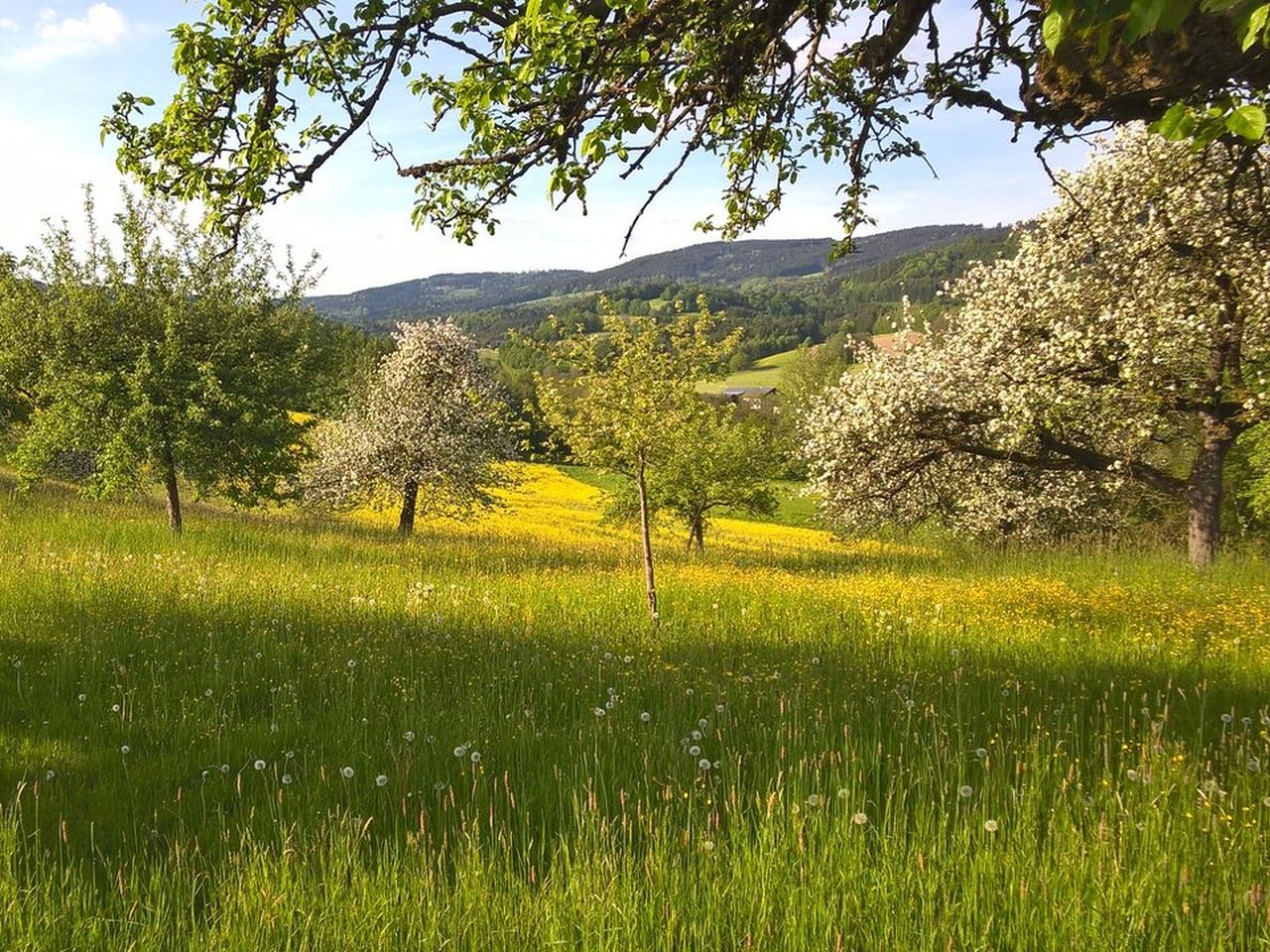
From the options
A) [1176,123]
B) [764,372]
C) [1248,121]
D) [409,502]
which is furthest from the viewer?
[764,372]

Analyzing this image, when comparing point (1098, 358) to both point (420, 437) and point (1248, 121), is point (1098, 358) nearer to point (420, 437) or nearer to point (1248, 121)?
point (1248, 121)

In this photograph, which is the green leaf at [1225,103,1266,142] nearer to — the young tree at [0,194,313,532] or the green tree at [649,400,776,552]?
the young tree at [0,194,313,532]

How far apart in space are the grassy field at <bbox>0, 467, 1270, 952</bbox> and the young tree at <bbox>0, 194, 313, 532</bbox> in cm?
537

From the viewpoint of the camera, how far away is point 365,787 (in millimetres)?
4074

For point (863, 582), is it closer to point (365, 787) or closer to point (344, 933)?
point (365, 787)

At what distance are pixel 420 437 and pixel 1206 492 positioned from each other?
848 inches

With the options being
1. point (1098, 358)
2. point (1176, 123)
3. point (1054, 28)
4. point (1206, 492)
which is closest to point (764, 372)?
point (1206, 492)

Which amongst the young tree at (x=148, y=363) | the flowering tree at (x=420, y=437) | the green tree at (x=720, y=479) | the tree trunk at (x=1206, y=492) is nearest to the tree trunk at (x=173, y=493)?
the young tree at (x=148, y=363)

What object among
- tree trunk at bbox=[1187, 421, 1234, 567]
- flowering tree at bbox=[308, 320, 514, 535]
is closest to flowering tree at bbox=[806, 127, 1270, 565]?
tree trunk at bbox=[1187, 421, 1234, 567]

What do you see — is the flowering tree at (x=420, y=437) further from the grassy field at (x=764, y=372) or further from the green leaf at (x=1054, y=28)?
the grassy field at (x=764, y=372)

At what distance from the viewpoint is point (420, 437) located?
2394 centimetres

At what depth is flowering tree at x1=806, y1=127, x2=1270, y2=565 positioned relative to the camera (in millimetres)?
13031

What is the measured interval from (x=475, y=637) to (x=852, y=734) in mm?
4273

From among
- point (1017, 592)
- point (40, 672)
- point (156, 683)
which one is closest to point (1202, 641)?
point (1017, 592)
